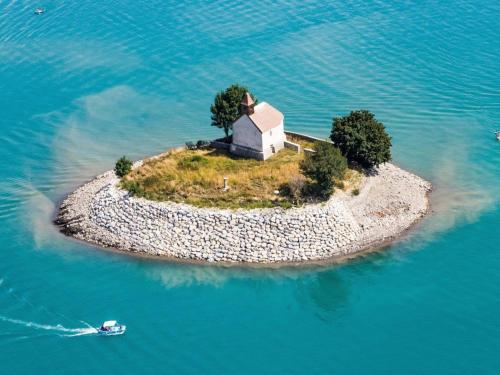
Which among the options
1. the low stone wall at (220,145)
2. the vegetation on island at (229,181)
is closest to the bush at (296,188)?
the vegetation on island at (229,181)

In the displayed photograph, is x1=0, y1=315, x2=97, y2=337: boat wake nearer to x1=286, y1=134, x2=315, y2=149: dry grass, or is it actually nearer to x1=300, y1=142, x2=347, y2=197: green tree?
x1=300, y1=142, x2=347, y2=197: green tree

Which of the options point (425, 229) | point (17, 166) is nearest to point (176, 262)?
point (425, 229)

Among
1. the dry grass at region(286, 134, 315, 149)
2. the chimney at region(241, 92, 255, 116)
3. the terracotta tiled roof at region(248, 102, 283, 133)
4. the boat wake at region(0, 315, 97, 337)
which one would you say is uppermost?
the chimney at region(241, 92, 255, 116)

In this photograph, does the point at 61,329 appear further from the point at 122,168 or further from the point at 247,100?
the point at 247,100

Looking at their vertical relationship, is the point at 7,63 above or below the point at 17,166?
above

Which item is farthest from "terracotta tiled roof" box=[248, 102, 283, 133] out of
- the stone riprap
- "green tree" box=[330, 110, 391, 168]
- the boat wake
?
the boat wake

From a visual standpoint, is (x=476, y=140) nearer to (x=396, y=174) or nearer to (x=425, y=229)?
(x=396, y=174)
